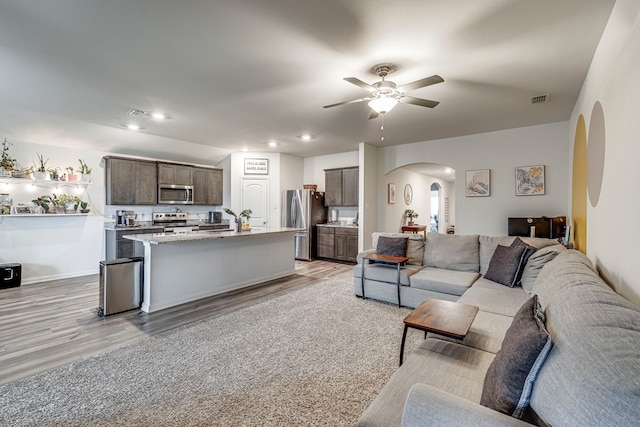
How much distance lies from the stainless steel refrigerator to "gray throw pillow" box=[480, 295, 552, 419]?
585cm

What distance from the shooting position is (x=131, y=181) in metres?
5.95

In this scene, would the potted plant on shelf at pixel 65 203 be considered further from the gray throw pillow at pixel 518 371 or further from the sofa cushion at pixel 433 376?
the gray throw pillow at pixel 518 371

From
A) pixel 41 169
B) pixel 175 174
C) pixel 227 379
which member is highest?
pixel 175 174

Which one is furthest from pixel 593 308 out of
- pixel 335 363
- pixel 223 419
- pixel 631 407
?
pixel 223 419

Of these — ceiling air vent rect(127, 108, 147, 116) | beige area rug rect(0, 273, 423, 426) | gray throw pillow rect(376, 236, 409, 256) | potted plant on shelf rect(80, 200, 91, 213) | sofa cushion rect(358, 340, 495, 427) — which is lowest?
beige area rug rect(0, 273, 423, 426)

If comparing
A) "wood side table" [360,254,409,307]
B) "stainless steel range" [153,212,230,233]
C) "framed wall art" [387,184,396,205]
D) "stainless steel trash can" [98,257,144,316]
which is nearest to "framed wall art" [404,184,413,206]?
"framed wall art" [387,184,396,205]

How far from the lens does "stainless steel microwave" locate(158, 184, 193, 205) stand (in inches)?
251

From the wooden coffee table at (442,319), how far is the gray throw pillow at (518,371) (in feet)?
2.17

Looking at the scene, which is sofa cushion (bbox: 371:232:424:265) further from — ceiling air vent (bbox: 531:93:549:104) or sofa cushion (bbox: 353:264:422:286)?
ceiling air vent (bbox: 531:93:549:104)

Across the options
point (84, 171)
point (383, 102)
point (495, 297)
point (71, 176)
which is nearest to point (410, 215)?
point (495, 297)

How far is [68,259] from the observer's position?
17.7 feet

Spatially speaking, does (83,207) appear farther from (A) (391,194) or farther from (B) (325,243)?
(A) (391,194)

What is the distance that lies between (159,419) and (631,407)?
2.19 metres

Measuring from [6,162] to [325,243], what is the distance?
5965 millimetres
